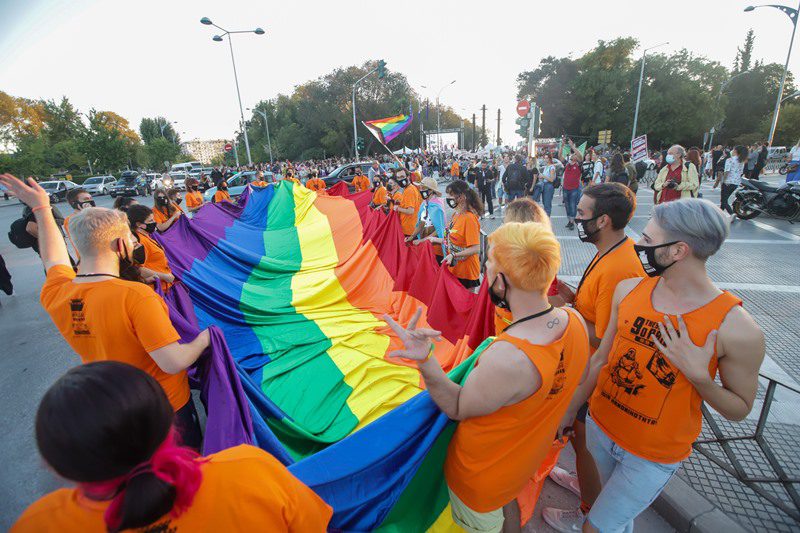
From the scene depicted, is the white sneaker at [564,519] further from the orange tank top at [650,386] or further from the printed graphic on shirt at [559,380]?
the printed graphic on shirt at [559,380]

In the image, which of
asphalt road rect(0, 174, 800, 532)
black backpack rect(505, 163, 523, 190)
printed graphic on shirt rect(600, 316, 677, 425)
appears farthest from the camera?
black backpack rect(505, 163, 523, 190)

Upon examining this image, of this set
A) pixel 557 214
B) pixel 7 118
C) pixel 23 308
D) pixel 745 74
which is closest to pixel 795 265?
pixel 557 214

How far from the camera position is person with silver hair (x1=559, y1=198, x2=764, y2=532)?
5.44ft

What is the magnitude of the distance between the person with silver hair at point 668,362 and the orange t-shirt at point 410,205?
17.9 ft

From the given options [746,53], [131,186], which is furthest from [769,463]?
[746,53]

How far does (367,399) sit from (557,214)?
1088cm

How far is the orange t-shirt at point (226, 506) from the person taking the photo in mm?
952

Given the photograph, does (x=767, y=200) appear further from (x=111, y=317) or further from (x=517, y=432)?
(x=111, y=317)

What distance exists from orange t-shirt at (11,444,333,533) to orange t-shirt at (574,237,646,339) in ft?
6.74

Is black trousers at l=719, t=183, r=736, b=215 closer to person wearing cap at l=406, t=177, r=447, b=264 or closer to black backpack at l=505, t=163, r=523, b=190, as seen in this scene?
black backpack at l=505, t=163, r=523, b=190

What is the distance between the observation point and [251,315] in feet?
16.6

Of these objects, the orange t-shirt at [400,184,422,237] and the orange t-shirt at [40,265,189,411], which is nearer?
the orange t-shirt at [40,265,189,411]

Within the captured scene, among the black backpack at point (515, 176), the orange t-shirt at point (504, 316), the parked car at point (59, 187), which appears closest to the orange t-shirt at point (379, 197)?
the black backpack at point (515, 176)

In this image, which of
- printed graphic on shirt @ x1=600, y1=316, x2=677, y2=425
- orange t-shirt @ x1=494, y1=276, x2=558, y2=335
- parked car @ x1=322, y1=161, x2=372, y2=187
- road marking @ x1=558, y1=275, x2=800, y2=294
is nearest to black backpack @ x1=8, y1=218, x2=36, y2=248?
orange t-shirt @ x1=494, y1=276, x2=558, y2=335
